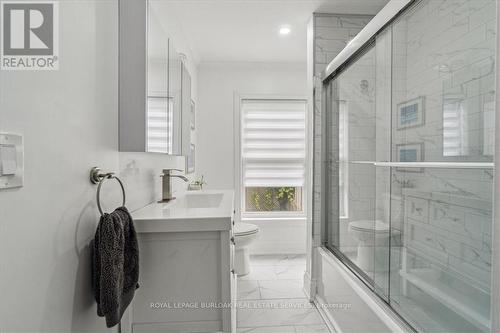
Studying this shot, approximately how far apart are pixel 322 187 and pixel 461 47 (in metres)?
1.70

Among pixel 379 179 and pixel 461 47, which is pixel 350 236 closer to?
pixel 379 179

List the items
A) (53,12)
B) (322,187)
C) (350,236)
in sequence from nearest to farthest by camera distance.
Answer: (53,12), (350,236), (322,187)

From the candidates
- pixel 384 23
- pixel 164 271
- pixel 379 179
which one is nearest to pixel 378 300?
pixel 379 179

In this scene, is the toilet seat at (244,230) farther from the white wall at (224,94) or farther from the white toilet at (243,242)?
the white wall at (224,94)

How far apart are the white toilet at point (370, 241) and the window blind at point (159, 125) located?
1.28 m

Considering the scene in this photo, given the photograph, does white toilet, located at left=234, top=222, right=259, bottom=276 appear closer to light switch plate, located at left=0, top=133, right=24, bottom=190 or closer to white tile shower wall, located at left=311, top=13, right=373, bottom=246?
white tile shower wall, located at left=311, top=13, right=373, bottom=246

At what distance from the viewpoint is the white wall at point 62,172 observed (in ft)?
2.61

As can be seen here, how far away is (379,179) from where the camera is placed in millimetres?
1648

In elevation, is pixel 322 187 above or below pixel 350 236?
above

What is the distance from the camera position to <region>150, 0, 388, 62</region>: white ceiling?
99.2 inches

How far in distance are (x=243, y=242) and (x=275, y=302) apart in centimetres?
60

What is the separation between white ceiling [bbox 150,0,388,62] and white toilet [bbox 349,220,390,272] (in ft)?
5.96

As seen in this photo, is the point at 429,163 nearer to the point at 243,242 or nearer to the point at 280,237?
the point at 243,242

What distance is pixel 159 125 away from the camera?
166 centimetres
